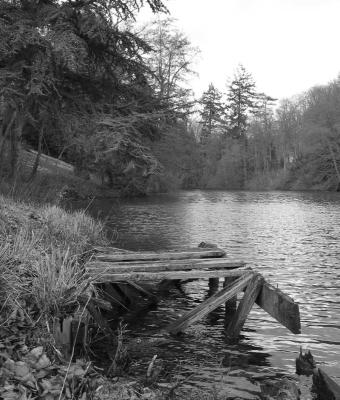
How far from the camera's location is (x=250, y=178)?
2904 inches

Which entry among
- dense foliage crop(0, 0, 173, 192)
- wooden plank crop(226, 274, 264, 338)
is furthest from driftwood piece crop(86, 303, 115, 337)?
dense foliage crop(0, 0, 173, 192)

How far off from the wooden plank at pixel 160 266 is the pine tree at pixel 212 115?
240 ft

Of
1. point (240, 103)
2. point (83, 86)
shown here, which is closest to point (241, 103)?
point (240, 103)

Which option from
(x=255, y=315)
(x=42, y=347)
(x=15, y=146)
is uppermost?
(x=15, y=146)

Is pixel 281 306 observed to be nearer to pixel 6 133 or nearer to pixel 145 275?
pixel 145 275

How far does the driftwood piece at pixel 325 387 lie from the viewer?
473 centimetres

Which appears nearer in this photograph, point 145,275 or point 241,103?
point 145,275

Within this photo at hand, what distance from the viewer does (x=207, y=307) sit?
23.2 ft

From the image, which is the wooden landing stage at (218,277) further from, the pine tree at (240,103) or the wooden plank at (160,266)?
the pine tree at (240,103)

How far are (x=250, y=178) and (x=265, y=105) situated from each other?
13304 mm

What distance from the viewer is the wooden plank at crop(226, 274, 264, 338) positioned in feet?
23.4

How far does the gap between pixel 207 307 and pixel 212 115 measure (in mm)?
76268

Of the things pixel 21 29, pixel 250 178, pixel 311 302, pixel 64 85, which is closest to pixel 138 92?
pixel 64 85

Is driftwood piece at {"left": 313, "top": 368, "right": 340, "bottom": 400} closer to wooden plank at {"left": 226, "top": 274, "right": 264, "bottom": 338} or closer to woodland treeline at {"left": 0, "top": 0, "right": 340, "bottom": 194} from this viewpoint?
wooden plank at {"left": 226, "top": 274, "right": 264, "bottom": 338}
